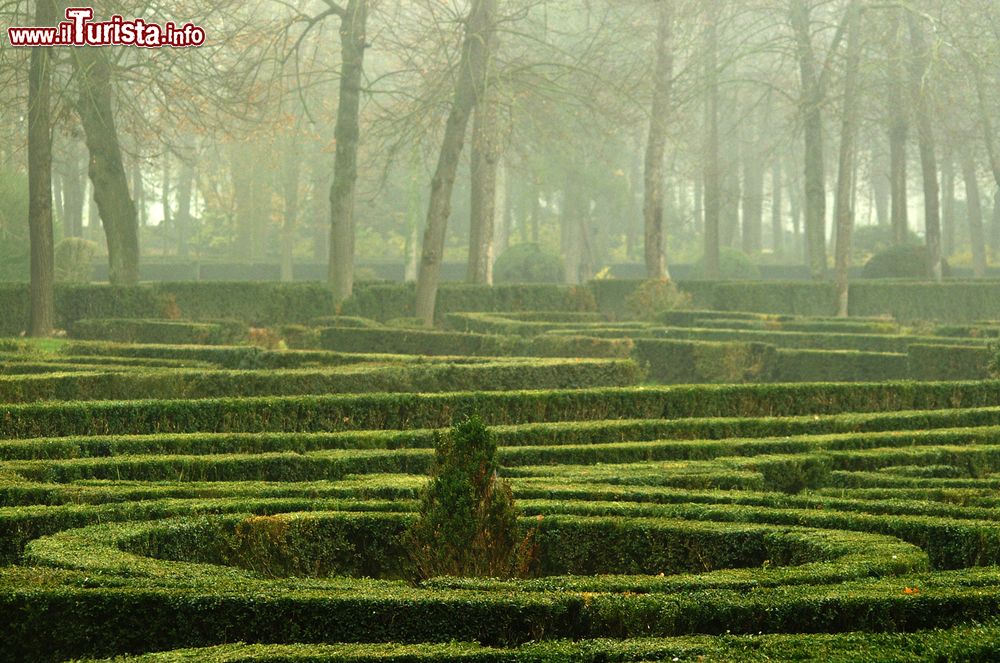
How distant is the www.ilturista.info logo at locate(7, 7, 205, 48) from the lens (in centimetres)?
2134

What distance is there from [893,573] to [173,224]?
214 feet

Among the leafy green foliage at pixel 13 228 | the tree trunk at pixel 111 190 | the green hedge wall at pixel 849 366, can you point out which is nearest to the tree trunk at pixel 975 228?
the green hedge wall at pixel 849 366

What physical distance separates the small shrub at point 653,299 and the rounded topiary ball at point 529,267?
13.5 meters

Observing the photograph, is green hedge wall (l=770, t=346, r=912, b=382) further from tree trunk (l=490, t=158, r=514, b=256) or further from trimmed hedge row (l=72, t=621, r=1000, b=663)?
tree trunk (l=490, t=158, r=514, b=256)

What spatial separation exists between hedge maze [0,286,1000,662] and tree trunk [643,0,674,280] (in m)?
15.1

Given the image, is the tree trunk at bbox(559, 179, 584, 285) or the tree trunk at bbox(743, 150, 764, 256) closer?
the tree trunk at bbox(559, 179, 584, 285)

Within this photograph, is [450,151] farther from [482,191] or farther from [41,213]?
[41,213]

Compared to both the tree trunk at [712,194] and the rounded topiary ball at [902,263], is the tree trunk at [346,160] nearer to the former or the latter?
the tree trunk at [712,194]

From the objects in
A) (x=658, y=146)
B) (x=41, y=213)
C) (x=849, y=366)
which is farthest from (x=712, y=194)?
(x=41, y=213)

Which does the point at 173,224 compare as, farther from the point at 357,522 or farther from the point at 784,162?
the point at 357,522

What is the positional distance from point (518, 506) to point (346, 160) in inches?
799

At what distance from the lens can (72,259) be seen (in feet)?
109

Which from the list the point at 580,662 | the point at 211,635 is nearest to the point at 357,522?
the point at 211,635

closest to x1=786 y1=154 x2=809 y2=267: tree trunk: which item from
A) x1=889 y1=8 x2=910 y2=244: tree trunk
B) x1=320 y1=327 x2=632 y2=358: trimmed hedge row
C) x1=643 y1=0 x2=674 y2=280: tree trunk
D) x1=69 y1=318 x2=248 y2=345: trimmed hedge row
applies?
x1=889 y1=8 x2=910 y2=244: tree trunk
